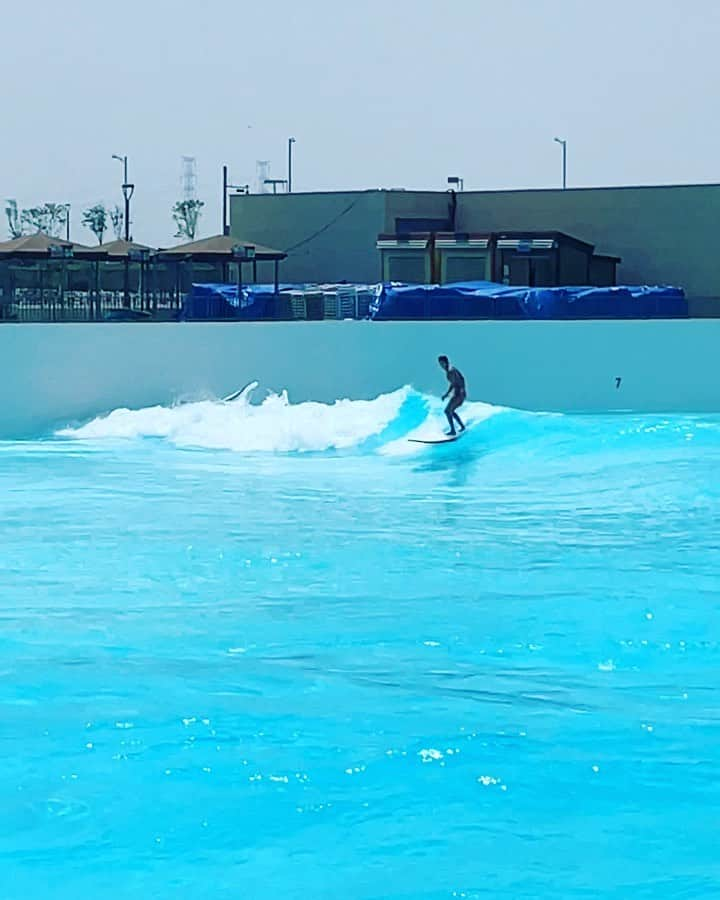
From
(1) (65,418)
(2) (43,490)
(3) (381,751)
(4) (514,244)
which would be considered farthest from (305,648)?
(4) (514,244)

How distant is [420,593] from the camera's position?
1119cm

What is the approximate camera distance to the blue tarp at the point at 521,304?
98.1 feet

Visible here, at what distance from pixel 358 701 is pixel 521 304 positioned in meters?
23.3

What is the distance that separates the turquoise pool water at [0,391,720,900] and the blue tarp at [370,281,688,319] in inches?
524

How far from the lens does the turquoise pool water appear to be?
5.98 meters

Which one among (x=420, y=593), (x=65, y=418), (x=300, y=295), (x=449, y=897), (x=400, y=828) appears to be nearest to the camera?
(x=449, y=897)

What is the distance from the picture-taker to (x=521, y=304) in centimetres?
3058

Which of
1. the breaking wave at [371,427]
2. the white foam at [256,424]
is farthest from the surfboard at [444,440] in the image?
the white foam at [256,424]

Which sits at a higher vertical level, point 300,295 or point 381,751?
point 300,295

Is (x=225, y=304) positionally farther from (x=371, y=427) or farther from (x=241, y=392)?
(x=371, y=427)

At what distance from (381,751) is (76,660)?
8.37 feet

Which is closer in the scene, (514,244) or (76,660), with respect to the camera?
(76,660)

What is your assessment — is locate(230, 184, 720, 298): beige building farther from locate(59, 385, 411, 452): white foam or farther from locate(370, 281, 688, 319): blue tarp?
locate(59, 385, 411, 452): white foam

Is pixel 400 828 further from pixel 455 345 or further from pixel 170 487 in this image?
pixel 455 345
